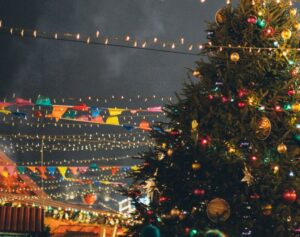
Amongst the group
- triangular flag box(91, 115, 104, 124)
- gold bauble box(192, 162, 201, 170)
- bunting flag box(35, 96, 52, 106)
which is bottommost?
gold bauble box(192, 162, 201, 170)

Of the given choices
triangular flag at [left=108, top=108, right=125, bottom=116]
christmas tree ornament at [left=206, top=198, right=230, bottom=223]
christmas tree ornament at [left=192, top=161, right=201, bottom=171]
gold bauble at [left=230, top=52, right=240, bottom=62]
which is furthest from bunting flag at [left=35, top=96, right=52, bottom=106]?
christmas tree ornament at [left=206, top=198, right=230, bottom=223]

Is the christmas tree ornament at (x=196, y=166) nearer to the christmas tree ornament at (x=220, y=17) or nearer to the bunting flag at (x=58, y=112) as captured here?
the christmas tree ornament at (x=220, y=17)

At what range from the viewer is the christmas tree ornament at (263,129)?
6.98 metres

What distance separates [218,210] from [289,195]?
3.66ft

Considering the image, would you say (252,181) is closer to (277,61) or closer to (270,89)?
(270,89)

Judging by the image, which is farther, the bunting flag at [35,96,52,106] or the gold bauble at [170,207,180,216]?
the bunting flag at [35,96,52,106]

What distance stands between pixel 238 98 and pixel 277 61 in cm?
103

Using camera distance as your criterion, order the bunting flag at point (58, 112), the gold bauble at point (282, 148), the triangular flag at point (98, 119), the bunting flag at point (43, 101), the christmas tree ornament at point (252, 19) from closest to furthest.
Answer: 1. the gold bauble at point (282, 148)
2. the christmas tree ornament at point (252, 19)
3. the bunting flag at point (43, 101)
4. the bunting flag at point (58, 112)
5. the triangular flag at point (98, 119)

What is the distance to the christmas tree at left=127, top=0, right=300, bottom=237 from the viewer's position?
688 cm

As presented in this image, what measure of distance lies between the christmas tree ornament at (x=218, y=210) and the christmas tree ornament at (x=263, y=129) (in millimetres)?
1184

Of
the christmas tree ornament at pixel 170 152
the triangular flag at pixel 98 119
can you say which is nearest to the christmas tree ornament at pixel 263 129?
the christmas tree ornament at pixel 170 152

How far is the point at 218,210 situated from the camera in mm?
6625

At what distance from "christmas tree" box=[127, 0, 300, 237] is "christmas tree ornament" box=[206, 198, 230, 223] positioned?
15mm

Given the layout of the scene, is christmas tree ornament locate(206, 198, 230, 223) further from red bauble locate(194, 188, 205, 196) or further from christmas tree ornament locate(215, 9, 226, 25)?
christmas tree ornament locate(215, 9, 226, 25)
